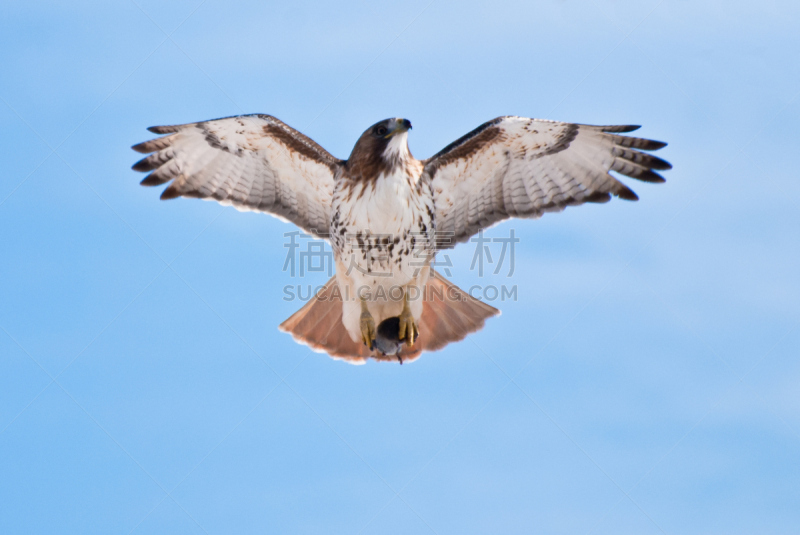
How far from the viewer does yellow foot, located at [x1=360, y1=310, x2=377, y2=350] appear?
29.9 feet

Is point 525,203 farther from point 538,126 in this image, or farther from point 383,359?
point 383,359

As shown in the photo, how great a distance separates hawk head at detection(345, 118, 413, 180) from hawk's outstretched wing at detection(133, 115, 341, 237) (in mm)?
704

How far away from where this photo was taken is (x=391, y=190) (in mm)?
8281

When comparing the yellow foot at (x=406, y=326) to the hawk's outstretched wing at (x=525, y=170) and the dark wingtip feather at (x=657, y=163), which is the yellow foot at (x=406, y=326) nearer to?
the hawk's outstretched wing at (x=525, y=170)

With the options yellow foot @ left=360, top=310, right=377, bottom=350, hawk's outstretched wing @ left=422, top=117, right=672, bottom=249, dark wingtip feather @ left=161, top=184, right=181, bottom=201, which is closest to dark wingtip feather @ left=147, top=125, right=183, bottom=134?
dark wingtip feather @ left=161, top=184, right=181, bottom=201

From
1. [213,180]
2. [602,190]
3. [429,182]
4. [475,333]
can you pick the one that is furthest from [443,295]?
[213,180]

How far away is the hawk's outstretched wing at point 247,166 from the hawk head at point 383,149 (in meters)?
0.70

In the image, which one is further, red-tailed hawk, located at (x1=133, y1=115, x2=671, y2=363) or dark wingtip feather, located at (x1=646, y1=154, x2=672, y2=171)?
dark wingtip feather, located at (x1=646, y1=154, x2=672, y2=171)

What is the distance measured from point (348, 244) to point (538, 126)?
2.58 m

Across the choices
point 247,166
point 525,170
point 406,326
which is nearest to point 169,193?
point 247,166

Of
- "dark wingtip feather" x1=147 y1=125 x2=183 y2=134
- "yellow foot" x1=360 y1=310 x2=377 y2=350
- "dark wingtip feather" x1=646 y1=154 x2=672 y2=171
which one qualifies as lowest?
"yellow foot" x1=360 y1=310 x2=377 y2=350

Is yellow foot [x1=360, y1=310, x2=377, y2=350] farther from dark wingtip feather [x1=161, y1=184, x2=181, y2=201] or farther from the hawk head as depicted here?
dark wingtip feather [x1=161, y1=184, x2=181, y2=201]

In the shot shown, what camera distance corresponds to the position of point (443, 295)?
9586 millimetres

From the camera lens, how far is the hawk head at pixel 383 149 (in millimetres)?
8219
